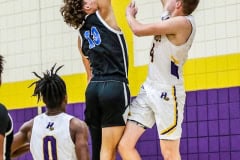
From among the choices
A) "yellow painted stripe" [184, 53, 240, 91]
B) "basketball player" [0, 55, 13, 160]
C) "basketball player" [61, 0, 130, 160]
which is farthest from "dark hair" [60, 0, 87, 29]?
"yellow painted stripe" [184, 53, 240, 91]

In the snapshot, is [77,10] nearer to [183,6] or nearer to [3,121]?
[183,6]

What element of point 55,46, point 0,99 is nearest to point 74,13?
point 55,46

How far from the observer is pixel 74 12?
6008 millimetres

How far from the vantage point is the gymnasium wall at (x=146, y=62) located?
8.14m

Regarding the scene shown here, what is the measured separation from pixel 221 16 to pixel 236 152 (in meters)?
1.51

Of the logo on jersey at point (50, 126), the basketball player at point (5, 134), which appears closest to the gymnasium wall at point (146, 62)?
the logo on jersey at point (50, 126)

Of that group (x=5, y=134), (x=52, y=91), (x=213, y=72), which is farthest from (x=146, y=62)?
(x=5, y=134)

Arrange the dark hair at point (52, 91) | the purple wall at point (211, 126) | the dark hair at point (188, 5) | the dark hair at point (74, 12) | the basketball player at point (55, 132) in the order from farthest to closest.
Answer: the purple wall at point (211, 126) < the dark hair at point (52, 91) < the basketball player at point (55, 132) < the dark hair at point (74, 12) < the dark hair at point (188, 5)

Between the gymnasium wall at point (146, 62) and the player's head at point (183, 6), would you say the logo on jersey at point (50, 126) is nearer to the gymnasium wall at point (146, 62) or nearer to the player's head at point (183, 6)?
the player's head at point (183, 6)

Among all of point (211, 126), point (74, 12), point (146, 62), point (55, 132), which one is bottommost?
point (211, 126)

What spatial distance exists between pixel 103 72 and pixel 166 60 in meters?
0.51

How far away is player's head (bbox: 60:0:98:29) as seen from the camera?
19.7 feet

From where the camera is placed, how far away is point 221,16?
8.25 meters

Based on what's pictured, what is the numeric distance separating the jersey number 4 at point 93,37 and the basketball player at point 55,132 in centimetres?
56
